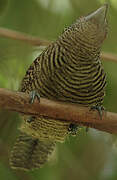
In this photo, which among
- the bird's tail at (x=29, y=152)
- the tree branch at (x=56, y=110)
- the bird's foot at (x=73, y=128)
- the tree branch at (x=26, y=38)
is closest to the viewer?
the tree branch at (x=56, y=110)

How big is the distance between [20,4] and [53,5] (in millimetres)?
242

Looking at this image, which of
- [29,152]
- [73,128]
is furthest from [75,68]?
[29,152]

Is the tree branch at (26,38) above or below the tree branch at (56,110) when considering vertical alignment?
above

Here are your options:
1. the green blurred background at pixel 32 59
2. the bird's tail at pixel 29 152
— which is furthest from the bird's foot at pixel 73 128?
the bird's tail at pixel 29 152

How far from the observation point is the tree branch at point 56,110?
2.45 metres

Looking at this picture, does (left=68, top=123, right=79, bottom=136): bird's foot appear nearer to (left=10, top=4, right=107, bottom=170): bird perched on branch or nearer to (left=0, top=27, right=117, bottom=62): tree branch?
(left=10, top=4, right=107, bottom=170): bird perched on branch

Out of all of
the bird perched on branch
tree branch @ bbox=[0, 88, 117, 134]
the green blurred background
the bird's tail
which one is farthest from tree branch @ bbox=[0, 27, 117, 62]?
the bird's tail

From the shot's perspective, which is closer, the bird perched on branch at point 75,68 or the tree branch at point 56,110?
the tree branch at point 56,110

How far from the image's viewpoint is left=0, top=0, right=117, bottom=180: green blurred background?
333 cm

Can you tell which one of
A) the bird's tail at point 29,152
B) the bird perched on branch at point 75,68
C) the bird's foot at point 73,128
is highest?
the bird perched on branch at point 75,68

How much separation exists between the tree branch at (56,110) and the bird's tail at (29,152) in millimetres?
1166

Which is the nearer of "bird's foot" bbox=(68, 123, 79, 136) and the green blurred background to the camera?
"bird's foot" bbox=(68, 123, 79, 136)

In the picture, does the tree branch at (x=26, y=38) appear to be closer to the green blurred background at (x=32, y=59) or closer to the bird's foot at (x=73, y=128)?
the green blurred background at (x=32, y=59)

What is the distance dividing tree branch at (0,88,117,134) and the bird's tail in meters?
1.17
